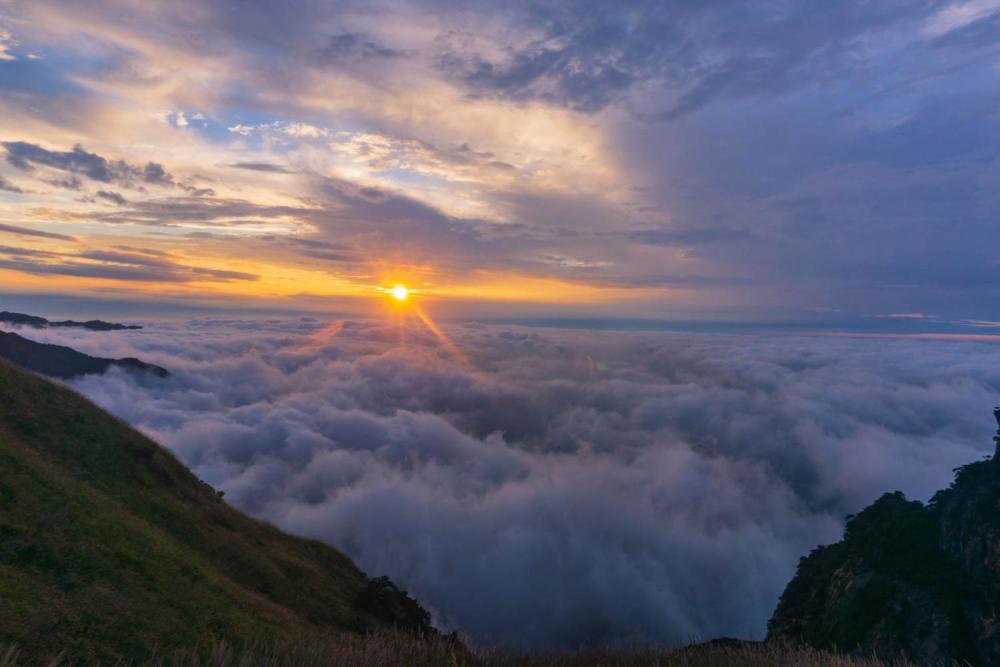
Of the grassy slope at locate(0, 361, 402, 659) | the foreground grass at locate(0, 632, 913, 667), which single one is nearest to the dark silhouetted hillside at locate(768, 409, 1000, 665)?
the foreground grass at locate(0, 632, 913, 667)

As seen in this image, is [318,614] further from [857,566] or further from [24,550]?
[857,566]

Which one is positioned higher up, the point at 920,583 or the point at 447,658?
the point at 447,658

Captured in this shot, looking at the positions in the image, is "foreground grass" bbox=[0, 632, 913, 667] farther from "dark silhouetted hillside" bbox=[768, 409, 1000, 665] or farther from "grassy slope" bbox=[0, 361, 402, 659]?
"dark silhouetted hillside" bbox=[768, 409, 1000, 665]

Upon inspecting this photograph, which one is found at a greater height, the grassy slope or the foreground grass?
the foreground grass

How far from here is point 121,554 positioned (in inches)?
637

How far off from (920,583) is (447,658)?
28.4 metres

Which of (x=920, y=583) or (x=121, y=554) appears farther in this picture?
(x=920, y=583)

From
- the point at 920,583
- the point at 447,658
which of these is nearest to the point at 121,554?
the point at 447,658

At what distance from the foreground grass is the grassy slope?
1.51 m

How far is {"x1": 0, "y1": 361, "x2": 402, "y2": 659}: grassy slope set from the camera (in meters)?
12.3

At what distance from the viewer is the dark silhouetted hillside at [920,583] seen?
2180 centimetres

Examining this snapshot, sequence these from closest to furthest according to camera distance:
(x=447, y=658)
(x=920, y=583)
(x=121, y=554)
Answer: (x=447, y=658), (x=121, y=554), (x=920, y=583)

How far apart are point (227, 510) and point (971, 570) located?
3825 centimetres

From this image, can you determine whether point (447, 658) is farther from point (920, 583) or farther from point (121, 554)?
point (920, 583)
